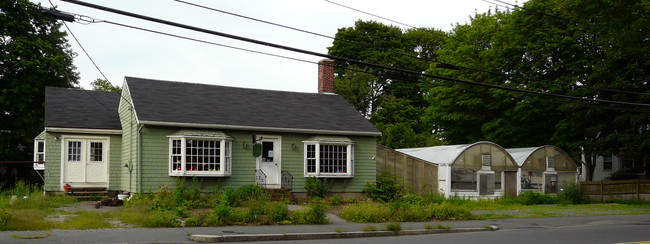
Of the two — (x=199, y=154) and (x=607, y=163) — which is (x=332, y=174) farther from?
(x=607, y=163)

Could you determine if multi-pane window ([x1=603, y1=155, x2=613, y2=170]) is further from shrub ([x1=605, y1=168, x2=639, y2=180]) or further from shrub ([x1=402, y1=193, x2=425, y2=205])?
shrub ([x1=402, y1=193, x2=425, y2=205])

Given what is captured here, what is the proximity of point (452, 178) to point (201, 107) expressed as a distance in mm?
11671

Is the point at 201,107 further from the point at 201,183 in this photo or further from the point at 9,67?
the point at 9,67

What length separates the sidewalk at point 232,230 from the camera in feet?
38.5

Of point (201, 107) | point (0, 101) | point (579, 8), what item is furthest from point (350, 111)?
point (0, 101)

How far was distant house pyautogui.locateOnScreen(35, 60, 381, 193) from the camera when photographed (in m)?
20.5

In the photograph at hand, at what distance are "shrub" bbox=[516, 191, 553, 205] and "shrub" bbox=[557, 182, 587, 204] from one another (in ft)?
3.80

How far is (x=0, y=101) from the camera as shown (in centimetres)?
3006

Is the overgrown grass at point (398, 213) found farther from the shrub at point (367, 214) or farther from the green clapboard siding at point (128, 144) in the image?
the green clapboard siding at point (128, 144)

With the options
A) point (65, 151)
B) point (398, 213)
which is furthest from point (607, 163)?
point (65, 151)

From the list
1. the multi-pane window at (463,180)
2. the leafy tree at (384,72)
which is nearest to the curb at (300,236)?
the multi-pane window at (463,180)

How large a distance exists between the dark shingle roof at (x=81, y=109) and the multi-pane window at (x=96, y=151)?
73 cm

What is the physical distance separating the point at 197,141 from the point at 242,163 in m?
2.09

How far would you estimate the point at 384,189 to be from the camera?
23844mm
